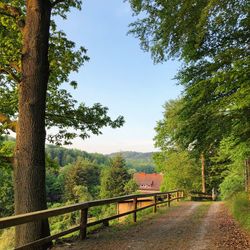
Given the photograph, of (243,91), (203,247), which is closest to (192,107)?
(243,91)

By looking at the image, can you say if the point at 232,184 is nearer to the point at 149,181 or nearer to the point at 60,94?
the point at 60,94

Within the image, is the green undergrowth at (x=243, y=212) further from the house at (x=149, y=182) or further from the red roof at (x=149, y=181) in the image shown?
the red roof at (x=149, y=181)

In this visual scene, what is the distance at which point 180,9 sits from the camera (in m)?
9.30

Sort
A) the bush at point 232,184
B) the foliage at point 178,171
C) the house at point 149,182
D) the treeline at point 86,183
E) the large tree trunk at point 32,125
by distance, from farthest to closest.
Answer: the house at point 149,182, the treeline at point 86,183, the foliage at point 178,171, the bush at point 232,184, the large tree trunk at point 32,125

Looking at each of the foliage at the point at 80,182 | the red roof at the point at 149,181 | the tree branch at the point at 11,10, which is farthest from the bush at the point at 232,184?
the red roof at the point at 149,181

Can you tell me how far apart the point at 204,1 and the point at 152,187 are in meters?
138

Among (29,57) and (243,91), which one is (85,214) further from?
(243,91)

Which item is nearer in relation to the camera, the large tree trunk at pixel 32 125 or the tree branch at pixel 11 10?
the large tree trunk at pixel 32 125

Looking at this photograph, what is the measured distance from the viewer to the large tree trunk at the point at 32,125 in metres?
7.41

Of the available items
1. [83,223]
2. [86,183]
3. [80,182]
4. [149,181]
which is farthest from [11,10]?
[149,181]

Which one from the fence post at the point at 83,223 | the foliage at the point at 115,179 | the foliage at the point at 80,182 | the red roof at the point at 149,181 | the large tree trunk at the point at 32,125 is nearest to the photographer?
the large tree trunk at the point at 32,125

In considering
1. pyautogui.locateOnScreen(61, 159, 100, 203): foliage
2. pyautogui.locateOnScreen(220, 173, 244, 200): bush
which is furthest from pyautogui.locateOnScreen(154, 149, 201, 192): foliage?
pyautogui.locateOnScreen(61, 159, 100, 203): foliage

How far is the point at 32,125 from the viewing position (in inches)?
302

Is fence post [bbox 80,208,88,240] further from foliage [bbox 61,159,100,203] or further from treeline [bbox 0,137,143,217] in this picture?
foliage [bbox 61,159,100,203]
